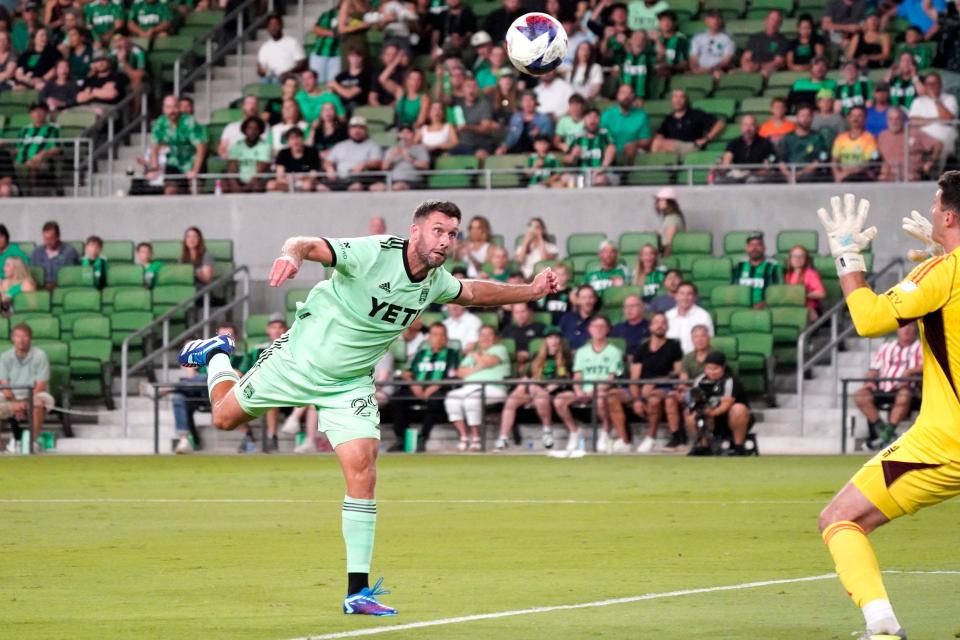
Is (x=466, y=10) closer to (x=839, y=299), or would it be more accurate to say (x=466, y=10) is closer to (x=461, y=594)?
(x=839, y=299)

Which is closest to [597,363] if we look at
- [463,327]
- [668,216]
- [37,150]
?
[463,327]

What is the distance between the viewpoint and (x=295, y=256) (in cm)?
873

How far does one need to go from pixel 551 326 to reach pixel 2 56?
12.3 metres

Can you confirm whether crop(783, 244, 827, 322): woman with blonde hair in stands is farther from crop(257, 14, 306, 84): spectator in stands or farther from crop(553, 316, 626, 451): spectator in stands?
crop(257, 14, 306, 84): spectator in stands

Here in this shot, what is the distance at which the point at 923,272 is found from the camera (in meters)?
7.51

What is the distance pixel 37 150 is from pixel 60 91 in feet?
5.32

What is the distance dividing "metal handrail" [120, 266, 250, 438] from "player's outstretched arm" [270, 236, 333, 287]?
14759 millimetres

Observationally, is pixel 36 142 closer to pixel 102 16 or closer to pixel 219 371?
pixel 102 16

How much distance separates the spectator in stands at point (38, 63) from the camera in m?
29.1

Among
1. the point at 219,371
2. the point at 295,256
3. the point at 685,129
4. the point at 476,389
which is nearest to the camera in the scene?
the point at 295,256

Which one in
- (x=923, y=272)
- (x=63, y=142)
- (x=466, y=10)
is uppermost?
(x=466, y=10)

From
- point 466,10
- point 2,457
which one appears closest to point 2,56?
point 466,10

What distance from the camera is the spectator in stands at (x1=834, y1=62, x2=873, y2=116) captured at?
24484mm

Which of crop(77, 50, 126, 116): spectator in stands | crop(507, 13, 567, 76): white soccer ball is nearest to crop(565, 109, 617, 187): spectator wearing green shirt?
crop(77, 50, 126, 116): spectator in stands
